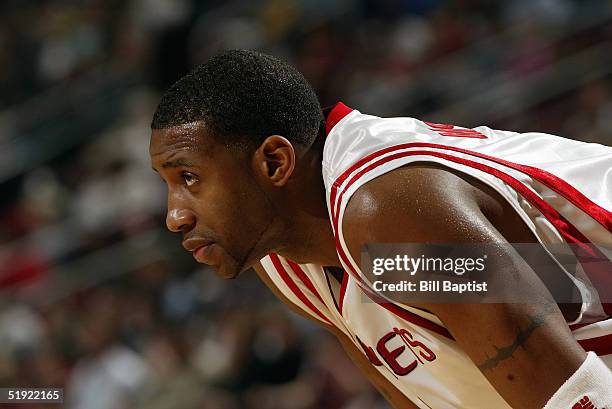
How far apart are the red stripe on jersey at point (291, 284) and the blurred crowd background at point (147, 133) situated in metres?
2.39

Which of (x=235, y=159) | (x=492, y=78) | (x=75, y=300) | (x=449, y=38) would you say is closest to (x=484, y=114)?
(x=492, y=78)

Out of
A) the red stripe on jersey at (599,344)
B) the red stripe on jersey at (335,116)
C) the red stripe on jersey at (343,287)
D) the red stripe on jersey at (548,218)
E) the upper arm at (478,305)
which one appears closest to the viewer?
the upper arm at (478,305)

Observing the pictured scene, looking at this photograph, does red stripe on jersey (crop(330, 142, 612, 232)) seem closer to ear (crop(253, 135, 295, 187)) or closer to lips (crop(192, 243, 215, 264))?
ear (crop(253, 135, 295, 187))

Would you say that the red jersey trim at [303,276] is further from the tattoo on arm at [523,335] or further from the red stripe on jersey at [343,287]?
the tattoo on arm at [523,335]

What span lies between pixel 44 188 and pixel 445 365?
506 centimetres

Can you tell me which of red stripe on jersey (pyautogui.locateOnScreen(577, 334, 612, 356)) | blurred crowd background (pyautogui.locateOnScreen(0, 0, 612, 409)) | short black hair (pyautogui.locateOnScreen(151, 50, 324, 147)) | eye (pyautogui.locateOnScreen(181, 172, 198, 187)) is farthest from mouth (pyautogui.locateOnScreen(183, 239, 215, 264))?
blurred crowd background (pyautogui.locateOnScreen(0, 0, 612, 409))

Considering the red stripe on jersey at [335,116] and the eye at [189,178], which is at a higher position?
the red stripe on jersey at [335,116]

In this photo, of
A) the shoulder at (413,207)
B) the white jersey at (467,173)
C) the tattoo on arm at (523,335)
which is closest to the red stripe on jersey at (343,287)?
the white jersey at (467,173)

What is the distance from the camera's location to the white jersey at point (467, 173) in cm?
212

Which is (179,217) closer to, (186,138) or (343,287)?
(186,138)

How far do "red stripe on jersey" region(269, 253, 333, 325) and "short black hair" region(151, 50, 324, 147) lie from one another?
578 mm

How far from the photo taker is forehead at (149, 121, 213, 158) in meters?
2.29

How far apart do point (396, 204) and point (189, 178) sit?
0.60 meters

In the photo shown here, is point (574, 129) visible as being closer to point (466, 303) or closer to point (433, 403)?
point (433, 403)
